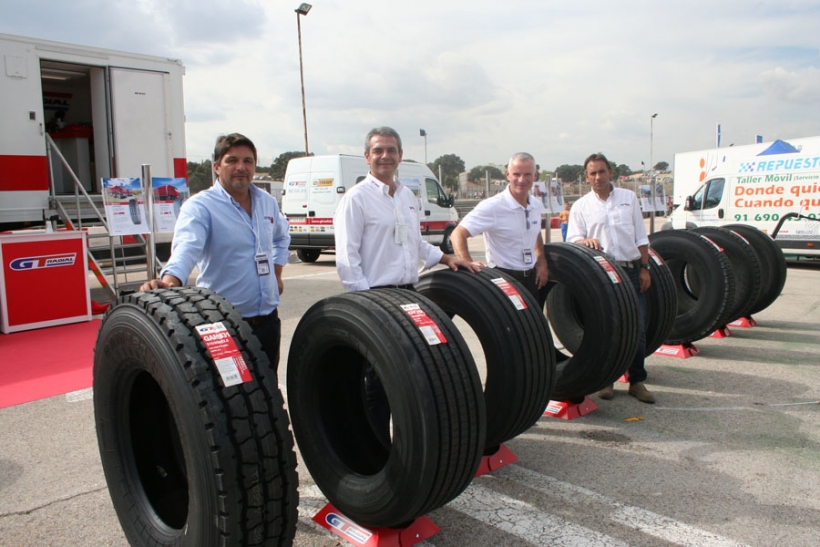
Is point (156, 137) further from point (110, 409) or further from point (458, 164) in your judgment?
point (458, 164)

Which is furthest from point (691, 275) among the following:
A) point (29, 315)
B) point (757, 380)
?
point (29, 315)

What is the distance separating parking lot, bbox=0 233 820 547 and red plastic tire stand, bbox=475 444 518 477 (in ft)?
0.23

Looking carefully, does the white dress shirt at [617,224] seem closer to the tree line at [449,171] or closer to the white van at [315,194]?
the white van at [315,194]

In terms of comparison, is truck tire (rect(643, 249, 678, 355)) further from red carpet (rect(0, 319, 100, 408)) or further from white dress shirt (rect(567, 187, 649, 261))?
red carpet (rect(0, 319, 100, 408))

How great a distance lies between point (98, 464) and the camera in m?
3.88

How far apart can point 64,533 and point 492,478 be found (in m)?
2.30

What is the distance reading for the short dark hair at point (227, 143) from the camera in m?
3.05

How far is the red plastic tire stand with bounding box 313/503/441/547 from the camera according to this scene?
2879mm

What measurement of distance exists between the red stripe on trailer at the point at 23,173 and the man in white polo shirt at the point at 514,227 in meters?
7.20

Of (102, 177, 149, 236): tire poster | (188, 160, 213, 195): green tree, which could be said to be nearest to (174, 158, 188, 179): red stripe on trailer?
(102, 177, 149, 236): tire poster

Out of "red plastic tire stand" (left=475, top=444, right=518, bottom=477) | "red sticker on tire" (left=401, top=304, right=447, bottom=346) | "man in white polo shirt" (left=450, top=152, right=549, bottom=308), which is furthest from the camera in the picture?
"man in white polo shirt" (left=450, top=152, right=549, bottom=308)

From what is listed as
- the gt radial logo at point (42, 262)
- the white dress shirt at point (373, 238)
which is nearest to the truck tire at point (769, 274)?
the white dress shirt at point (373, 238)

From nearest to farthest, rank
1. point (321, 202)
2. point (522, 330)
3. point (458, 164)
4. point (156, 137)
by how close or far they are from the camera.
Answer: point (522, 330) < point (156, 137) < point (321, 202) < point (458, 164)

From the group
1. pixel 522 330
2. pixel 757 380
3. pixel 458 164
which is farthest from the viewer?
pixel 458 164
